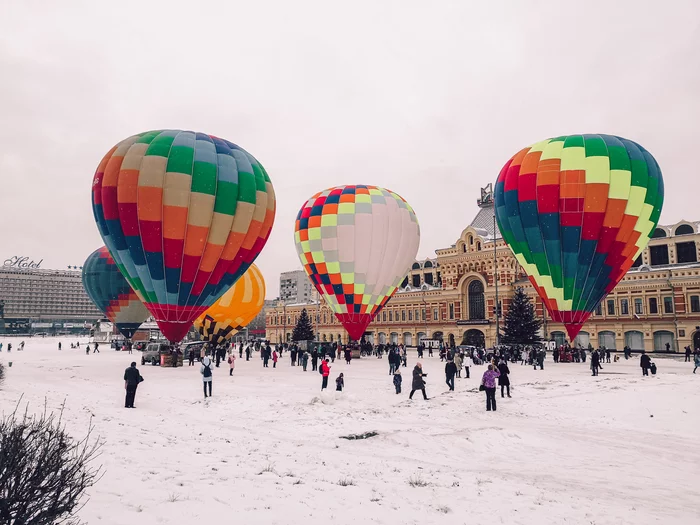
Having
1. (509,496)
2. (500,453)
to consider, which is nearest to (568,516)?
(509,496)

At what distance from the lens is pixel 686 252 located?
47.0 m

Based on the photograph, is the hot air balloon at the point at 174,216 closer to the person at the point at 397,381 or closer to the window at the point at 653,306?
the person at the point at 397,381

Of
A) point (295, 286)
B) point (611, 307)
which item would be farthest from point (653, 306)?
point (295, 286)

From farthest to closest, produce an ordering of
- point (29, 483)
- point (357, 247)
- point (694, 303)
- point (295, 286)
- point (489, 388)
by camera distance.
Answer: point (295, 286)
point (694, 303)
point (357, 247)
point (489, 388)
point (29, 483)

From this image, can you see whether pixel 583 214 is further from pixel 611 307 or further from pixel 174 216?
pixel 611 307

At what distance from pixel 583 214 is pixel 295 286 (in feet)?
504

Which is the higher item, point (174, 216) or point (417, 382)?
point (174, 216)

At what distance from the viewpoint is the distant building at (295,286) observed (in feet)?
567

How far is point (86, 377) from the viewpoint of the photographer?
22.2 meters

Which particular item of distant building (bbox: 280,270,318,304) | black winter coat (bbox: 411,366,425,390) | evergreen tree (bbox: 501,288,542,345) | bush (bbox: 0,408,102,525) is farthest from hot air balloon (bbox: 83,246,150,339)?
distant building (bbox: 280,270,318,304)

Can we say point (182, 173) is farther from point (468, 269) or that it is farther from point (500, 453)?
point (468, 269)

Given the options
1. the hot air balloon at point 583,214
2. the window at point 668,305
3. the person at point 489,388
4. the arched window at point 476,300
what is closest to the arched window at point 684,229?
the window at point 668,305

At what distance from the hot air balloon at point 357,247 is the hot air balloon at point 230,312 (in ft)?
27.7

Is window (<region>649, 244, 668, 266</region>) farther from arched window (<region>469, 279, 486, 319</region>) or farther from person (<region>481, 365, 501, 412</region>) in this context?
person (<region>481, 365, 501, 412</region>)
